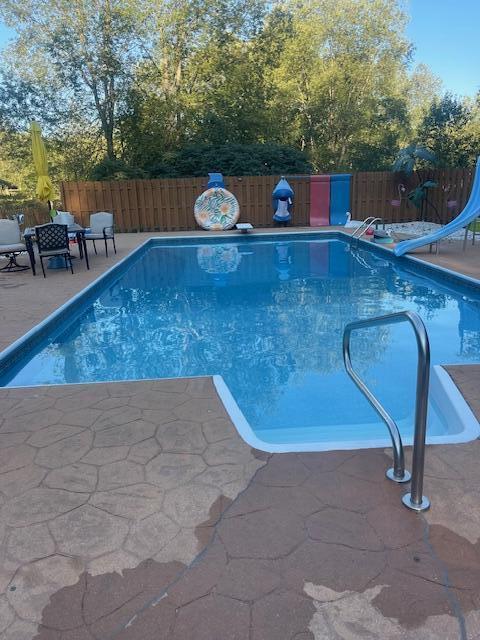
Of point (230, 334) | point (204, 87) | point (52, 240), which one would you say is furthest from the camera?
point (204, 87)

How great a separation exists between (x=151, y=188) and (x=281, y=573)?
46.8 ft

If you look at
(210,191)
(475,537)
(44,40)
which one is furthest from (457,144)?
(475,537)

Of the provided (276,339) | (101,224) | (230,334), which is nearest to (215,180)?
(101,224)

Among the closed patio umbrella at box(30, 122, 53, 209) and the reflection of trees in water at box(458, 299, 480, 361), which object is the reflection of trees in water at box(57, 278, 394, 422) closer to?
the reflection of trees in water at box(458, 299, 480, 361)

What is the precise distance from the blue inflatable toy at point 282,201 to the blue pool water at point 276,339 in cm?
521

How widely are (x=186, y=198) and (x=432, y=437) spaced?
43.5 feet

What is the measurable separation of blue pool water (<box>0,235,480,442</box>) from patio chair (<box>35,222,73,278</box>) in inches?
42.7

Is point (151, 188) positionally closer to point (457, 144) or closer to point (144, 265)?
point (144, 265)

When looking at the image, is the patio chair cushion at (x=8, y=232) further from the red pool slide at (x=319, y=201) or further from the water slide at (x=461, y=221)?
the red pool slide at (x=319, y=201)

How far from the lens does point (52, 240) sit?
7785 mm

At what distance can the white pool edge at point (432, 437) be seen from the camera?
8.56ft

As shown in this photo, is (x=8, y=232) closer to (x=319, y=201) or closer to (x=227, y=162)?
(x=319, y=201)

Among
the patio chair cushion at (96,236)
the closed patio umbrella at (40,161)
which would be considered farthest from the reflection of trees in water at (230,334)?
the closed patio umbrella at (40,161)

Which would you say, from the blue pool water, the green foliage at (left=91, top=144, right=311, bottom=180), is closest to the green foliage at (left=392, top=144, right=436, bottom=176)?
the green foliage at (left=91, top=144, right=311, bottom=180)
